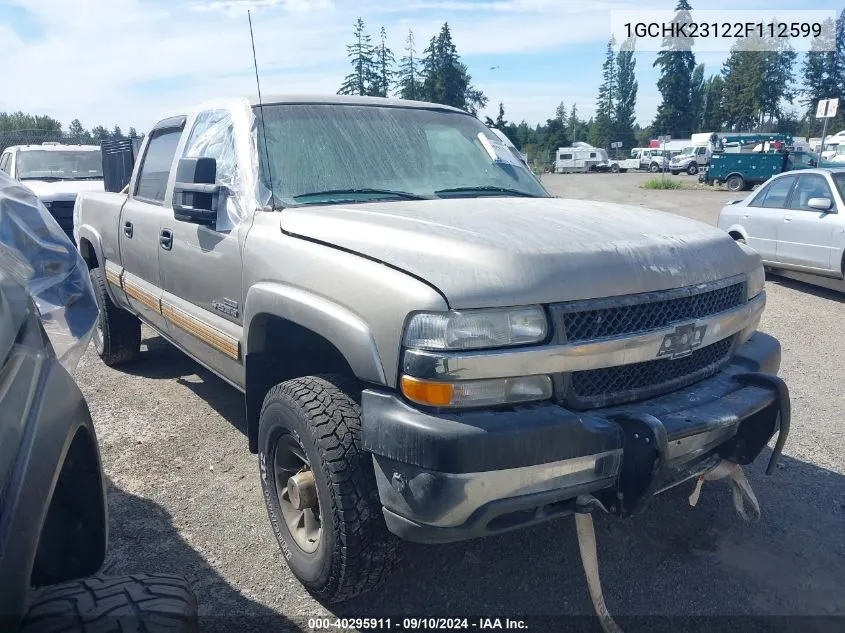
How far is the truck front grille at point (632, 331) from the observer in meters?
2.20

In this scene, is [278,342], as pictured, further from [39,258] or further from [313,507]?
[39,258]

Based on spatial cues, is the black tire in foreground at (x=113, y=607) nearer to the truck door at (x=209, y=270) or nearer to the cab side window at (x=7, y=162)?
the truck door at (x=209, y=270)

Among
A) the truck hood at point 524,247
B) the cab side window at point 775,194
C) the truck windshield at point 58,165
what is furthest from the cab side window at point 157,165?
the cab side window at point 775,194

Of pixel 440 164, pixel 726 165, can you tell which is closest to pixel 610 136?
pixel 726 165

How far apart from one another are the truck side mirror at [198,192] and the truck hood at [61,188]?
706cm

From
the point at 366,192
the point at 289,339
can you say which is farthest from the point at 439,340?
the point at 366,192

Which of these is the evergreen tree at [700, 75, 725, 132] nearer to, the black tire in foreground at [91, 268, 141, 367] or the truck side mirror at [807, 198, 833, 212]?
the truck side mirror at [807, 198, 833, 212]

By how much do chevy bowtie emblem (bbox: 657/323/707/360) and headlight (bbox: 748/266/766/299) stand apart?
1.82 feet

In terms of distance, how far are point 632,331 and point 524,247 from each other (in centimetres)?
47

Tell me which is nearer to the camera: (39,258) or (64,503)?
(64,503)

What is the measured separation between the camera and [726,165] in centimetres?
2830

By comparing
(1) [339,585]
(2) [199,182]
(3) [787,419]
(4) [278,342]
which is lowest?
(1) [339,585]

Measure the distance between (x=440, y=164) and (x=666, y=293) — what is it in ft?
5.21

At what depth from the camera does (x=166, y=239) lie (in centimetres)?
378
